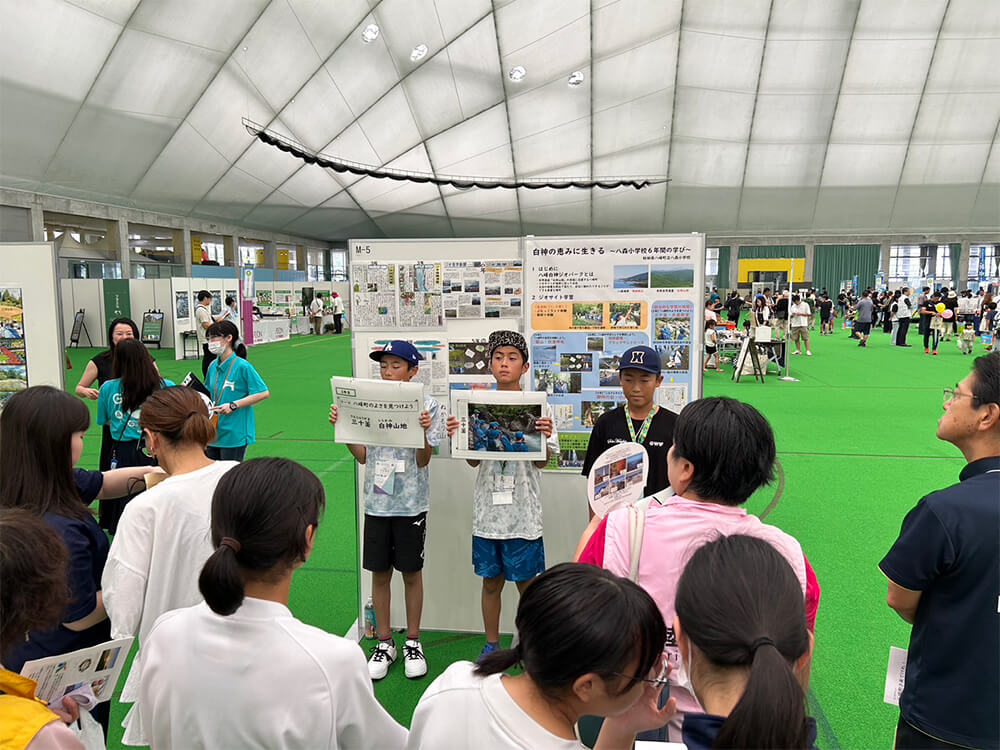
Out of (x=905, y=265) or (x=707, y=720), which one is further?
(x=905, y=265)

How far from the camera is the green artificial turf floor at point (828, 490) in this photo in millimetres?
3154

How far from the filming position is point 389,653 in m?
3.29

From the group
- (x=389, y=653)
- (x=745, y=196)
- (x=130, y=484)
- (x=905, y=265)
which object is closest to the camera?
(x=130, y=484)

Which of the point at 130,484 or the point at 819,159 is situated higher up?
the point at 819,159

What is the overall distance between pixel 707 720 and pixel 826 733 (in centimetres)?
225

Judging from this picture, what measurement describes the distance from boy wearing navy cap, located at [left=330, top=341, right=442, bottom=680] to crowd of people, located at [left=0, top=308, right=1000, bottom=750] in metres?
1.01

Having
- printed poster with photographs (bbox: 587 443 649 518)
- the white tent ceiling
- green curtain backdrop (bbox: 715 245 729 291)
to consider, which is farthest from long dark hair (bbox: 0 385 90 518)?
green curtain backdrop (bbox: 715 245 729 291)

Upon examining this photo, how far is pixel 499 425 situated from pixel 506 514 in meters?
0.44

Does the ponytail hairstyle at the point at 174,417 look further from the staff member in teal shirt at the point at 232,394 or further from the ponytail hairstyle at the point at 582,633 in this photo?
the staff member in teal shirt at the point at 232,394

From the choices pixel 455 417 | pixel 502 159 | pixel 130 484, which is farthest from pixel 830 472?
pixel 502 159

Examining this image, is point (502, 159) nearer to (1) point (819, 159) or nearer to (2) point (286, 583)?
(1) point (819, 159)

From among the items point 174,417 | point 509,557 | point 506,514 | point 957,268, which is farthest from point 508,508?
point 957,268

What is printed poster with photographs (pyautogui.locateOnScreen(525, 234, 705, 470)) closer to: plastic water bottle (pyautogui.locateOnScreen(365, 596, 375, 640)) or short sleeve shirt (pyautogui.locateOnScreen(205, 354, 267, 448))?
plastic water bottle (pyautogui.locateOnScreen(365, 596, 375, 640))

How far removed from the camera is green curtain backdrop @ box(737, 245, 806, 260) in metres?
32.2
